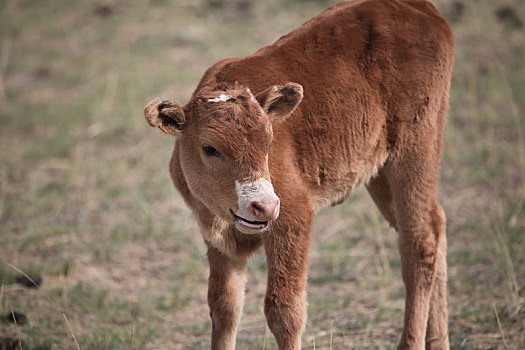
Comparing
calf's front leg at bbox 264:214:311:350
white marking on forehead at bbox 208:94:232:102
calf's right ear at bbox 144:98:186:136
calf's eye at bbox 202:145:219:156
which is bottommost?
calf's front leg at bbox 264:214:311:350

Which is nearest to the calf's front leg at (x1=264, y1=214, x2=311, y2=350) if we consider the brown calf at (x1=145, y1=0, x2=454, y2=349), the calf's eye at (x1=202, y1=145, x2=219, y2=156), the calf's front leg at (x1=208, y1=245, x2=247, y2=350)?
the brown calf at (x1=145, y1=0, x2=454, y2=349)

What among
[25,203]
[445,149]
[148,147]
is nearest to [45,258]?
[25,203]

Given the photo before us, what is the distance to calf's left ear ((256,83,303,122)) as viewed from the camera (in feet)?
12.4

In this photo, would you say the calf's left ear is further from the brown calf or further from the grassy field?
the grassy field

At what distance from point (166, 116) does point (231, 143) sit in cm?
50

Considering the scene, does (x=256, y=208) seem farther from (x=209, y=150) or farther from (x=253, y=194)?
(x=209, y=150)

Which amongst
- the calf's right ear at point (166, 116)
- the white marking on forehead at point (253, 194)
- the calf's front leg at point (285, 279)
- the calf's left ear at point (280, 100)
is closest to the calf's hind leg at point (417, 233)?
the calf's front leg at point (285, 279)

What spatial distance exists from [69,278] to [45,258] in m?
0.72

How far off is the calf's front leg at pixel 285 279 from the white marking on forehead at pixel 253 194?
1.50ft

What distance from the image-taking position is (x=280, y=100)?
3832 millimetres

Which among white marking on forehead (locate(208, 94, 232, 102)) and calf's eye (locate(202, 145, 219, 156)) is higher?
white marking on forehead (locate(208, 94, 232, 102))

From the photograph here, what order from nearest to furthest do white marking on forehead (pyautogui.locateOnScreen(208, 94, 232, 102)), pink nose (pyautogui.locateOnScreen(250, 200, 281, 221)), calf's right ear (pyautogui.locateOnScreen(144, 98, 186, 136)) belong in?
pink nose (pyautogui.locateOnScreen(250, 200, 281, 221)) < calf's right ear (pyautogui.locateOnScreen(144, 98, 186, 136)) < white marking on forehead (pyautogui.locateOnScreen(208, 94, 232, 102))

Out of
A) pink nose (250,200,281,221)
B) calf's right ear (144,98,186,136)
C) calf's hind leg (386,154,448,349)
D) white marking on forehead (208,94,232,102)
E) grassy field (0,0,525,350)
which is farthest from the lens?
grassy field (0,0,525,350)

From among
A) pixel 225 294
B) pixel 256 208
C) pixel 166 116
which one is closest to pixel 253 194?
pixel 256 208
